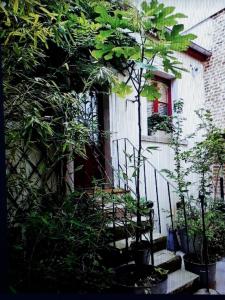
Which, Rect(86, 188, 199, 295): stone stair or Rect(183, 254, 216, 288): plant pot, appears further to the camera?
Rect(183, 254, 216, 288): plant pot

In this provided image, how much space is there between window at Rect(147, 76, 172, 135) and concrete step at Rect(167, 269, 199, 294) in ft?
4.48

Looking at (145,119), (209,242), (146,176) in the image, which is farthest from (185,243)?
(145,119)

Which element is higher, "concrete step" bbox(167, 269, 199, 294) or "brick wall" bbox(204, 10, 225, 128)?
"brick wall" bbox(204, 10, 225, 128)

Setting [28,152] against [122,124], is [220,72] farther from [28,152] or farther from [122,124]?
[28,152]

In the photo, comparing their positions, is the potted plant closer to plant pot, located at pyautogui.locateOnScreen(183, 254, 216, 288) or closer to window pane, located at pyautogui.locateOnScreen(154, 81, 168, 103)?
plant pot, located at pyautogui.locateOnScreen(183, 254, 216, 288)

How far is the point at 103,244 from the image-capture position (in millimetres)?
2027

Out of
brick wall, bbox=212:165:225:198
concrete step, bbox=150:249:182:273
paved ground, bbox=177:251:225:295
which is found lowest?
paved ground, bbox=177:251:225:295

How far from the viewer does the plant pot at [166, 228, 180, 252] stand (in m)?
2.80

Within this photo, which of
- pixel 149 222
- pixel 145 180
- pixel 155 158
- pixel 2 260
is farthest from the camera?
pixel 155 158

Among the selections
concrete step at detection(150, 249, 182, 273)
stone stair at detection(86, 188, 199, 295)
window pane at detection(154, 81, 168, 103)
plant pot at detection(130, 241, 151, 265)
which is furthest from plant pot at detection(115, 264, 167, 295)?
window pane at detection(154, 81, 168, 103)

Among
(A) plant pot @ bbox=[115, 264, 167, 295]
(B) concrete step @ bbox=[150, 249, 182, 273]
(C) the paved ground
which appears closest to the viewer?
(A) plant pot @ bbox=[115, 264, 167, 295]

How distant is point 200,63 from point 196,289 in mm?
2283

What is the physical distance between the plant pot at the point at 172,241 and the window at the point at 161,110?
1072 millimetres

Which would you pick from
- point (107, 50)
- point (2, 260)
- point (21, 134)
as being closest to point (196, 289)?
point (2, 260)
